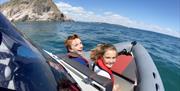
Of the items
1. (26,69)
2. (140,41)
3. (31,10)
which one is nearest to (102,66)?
(26,69)

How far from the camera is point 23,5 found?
335 feet

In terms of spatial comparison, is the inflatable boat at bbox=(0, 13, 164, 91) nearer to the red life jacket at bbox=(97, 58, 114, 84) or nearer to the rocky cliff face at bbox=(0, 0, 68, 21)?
the red life jacket at bbox=(97, 58, 114, 84)

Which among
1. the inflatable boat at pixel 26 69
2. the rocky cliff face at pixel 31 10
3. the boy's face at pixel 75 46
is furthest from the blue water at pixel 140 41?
the rocky cliff face at pixel 31 10

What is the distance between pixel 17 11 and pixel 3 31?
10049 centimetres

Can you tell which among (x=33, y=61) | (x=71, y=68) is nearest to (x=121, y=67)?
(x=71, y=68)

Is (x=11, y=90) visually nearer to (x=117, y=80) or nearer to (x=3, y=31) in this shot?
(x=3, y=31)

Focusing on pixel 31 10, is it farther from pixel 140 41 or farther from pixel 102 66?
pixel 102 66

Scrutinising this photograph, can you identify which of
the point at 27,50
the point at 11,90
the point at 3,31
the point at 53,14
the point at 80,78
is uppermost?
the point at 3,31

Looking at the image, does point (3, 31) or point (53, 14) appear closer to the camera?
point (3, 31)

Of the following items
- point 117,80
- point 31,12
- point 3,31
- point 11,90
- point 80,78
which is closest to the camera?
point 11,90

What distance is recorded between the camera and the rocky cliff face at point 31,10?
93.3m

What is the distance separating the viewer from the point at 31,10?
330ft

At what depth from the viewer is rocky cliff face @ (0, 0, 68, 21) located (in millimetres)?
93312

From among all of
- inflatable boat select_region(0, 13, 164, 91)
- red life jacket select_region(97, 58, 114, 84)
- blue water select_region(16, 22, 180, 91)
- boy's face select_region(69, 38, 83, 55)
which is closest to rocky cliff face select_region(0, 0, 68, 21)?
blue water select_region(16, 22, 180, 91)
